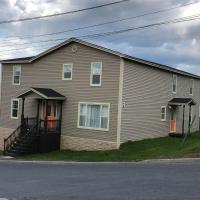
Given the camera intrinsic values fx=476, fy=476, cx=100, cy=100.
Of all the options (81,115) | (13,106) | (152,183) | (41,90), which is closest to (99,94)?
(81,115)

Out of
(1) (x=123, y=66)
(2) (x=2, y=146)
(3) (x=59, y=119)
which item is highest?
(1) (x=123, y=66)

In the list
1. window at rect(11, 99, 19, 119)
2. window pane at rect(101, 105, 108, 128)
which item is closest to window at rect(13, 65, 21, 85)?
window at rect(11, 99, 19, 119)

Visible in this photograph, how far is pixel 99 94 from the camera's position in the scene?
3325 centimetres

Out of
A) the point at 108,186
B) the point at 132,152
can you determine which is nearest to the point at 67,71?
the point at 132,152

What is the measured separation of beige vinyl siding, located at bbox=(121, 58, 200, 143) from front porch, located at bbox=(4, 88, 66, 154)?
5359mm

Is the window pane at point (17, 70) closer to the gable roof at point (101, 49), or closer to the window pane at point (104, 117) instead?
the gable roof at point (101, 49)

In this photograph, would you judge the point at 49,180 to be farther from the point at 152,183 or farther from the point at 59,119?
the point at 59,119

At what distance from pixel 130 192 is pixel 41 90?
940 inches

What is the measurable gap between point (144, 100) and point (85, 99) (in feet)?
14.0

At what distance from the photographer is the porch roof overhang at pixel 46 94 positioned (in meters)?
34.4

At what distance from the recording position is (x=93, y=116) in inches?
1321

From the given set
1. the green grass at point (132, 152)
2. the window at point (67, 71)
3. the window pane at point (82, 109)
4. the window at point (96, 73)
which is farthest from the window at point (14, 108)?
the window at point (96, 73)

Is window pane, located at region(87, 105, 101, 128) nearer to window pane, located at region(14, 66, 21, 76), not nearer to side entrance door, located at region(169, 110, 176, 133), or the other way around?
side entrance door, located at region(169, 110, 176, 133)

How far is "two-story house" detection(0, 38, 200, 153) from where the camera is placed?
32.6 m
